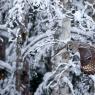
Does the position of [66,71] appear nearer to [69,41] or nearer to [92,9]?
[69,41]

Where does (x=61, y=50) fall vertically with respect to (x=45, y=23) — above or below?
below

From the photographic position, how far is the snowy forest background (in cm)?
492

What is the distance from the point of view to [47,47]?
16.3ft

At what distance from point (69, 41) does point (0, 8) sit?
0.89 meters

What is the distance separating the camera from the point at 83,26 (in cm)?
507

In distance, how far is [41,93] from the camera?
5.01 metres

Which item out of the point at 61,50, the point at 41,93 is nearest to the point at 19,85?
the point at 41,93

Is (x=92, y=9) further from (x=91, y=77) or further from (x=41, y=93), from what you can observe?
(x=41, y=93)

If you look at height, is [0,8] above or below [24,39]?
above

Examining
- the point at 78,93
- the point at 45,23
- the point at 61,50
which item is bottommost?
the point at 78,93

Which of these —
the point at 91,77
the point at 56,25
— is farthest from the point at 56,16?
the point at 91,77

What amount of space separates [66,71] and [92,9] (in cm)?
79

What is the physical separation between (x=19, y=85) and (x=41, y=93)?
276 millimetres

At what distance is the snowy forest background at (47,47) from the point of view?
16.1ft
